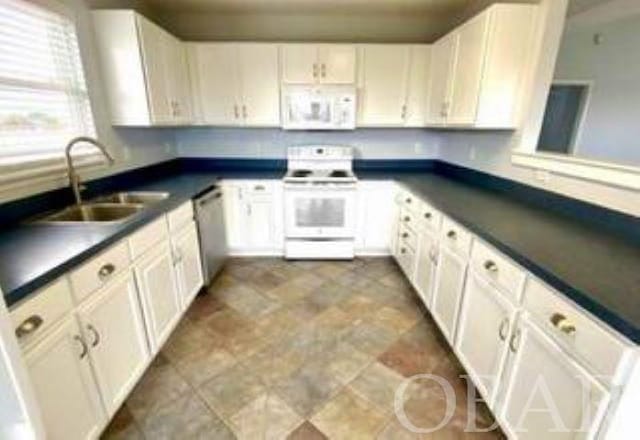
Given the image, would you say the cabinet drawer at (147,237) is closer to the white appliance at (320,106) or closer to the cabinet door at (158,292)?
the cabinet door at (158,292)

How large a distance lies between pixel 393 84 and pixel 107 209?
9.07 ft

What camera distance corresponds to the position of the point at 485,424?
5.16ft

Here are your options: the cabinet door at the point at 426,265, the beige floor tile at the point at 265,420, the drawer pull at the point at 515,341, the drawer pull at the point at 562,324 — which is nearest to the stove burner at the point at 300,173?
the cabinet door at the point at 426,265

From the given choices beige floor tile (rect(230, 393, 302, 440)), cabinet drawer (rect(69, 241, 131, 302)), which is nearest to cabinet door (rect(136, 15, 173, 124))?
cabinet drawer (rect(69, 241, 131, 302))

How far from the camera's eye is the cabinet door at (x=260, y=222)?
10.6ft

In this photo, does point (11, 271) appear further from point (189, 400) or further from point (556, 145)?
point (556, 145)

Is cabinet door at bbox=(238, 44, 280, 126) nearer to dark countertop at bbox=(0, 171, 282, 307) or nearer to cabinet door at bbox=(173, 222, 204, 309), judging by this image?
cabinet door at bbox=(173, 222, 204, 309)

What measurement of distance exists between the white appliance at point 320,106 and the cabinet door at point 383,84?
8.2 inches

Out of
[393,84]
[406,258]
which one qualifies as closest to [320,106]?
[393,84]

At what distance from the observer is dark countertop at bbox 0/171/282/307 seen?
3.34ft

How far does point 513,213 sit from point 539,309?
2.82ft

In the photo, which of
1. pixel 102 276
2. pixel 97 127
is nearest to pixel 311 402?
pixel 102 276

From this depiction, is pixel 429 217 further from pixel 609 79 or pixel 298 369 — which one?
pixel 609 79

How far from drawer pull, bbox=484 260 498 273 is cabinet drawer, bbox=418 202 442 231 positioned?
2.05 feet
